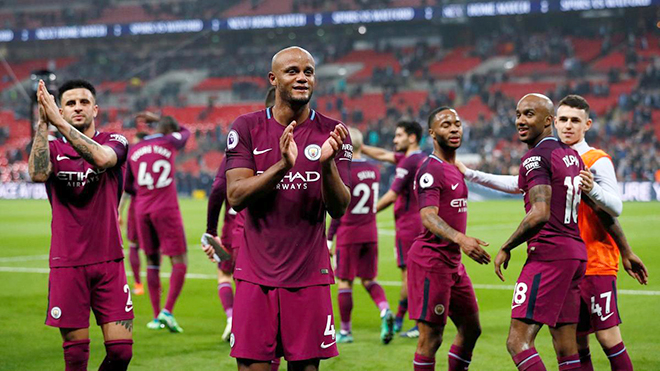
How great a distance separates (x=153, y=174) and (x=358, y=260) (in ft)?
8.74

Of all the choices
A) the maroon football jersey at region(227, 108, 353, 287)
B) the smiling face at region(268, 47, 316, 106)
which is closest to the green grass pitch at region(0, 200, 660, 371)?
the maroon football jersey at region(227, 108, 353, 287)

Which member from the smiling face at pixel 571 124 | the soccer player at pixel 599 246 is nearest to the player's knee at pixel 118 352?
the soccer player at pixel 599 246

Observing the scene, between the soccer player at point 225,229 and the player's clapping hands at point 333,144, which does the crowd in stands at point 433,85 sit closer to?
the soccer player at point 225,229

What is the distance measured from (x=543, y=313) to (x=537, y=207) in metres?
0.68

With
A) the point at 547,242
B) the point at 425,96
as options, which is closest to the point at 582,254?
the point at 547,242

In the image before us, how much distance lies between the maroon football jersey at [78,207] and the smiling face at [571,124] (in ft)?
9.93

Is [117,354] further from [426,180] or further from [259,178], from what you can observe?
[426,180]

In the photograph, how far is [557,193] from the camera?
543 centimetres

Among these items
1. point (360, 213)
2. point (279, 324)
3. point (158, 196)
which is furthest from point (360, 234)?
point (279, 324)

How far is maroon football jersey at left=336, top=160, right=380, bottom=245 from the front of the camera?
8984mm

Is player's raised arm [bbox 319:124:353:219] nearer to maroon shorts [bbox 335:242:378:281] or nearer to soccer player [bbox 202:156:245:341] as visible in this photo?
soccer player [bbox 202:156:245:341]

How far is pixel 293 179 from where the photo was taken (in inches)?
178

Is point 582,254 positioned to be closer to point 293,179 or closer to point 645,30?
point 293,179

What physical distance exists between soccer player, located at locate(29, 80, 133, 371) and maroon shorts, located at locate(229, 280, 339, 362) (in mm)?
1429
